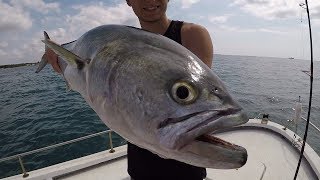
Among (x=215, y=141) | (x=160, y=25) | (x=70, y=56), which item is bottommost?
(x=215, y=141)

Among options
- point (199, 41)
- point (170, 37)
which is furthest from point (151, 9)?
point (199, 41)

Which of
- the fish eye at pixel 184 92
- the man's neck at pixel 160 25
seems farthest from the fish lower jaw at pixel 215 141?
the man's neck at pixel 160 25

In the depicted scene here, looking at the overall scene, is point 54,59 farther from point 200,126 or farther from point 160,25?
point 200,126

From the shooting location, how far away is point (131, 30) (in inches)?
80.3

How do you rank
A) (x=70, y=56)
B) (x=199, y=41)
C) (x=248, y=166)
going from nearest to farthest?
(x=70, y=56) < (x=199, y=41) < (x=248, y=166)

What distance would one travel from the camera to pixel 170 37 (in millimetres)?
2260

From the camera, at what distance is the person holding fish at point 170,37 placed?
218 cm

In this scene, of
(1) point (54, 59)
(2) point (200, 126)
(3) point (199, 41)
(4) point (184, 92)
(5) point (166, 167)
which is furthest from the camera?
(1) point (54, 59)

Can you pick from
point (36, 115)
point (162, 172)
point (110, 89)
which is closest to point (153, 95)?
point (110, 89)

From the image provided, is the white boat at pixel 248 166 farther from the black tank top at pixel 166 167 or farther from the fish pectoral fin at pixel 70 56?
the fish pectoral fin at pixel 70 56

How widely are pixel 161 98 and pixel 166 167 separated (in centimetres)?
103

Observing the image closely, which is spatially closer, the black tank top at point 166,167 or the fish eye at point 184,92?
the fish eye at point 184,92

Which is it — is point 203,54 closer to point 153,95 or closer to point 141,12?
point 141,12

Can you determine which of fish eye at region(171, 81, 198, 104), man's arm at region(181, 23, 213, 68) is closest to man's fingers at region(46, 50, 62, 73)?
man's arm at region(181, 23, 213, 68)
